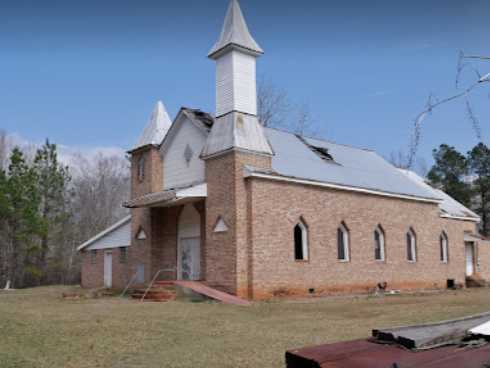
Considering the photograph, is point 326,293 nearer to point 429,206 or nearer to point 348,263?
point 348,263

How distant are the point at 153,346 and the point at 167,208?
15944 millimetres

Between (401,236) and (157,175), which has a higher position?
(157,175)

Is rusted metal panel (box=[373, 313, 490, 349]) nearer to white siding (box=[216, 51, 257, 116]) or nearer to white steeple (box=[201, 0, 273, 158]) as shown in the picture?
white steeple (box=[201, 0, 273, 158])

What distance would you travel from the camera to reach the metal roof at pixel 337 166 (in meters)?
24.3

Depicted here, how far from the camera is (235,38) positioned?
74.5ft

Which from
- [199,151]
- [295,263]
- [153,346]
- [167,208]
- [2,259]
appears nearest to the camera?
[153,346]

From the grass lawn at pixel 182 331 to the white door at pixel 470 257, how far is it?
19.6 metres

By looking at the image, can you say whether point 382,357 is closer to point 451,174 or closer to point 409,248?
point 409,248

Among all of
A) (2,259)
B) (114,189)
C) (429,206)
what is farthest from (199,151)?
(114,189)

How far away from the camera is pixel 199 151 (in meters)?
24.2

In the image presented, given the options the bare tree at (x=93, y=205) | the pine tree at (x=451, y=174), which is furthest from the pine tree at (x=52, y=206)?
the pine tree at (x=451, y=174)

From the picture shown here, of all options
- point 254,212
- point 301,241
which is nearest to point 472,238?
point 301,241

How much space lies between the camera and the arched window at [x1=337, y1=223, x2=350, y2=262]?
81.8 ft

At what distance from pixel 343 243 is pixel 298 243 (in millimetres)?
3000
